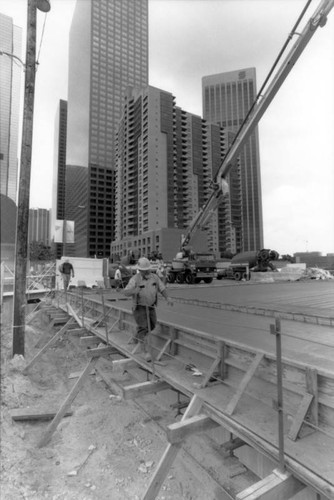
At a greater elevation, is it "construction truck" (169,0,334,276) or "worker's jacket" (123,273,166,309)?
"construction truck" (169,0,334,276)

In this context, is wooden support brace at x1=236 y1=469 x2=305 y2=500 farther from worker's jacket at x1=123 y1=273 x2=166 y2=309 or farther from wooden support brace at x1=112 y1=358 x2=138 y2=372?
worker's jacket at x1=123 y1=273 x2=166 y2=309

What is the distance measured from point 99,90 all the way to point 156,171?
244ft

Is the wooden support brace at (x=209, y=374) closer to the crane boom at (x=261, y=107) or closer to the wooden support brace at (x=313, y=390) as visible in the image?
the wooden support brace at (x=313, y=390)

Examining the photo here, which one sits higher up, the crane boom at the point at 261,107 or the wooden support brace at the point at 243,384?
the crane boom at the point at 261,107

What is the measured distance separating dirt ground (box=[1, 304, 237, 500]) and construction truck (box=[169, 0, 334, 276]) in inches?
629

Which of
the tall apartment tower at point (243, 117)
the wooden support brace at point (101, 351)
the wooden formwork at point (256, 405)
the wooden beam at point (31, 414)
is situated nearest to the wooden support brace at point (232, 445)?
the wooden formwork at point (256, 405)

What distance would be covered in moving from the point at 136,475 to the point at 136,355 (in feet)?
5.42

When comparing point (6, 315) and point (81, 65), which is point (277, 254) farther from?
point (81, 65)

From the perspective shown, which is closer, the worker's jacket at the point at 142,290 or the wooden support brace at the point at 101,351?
the worker's jacket at the point at 142,290

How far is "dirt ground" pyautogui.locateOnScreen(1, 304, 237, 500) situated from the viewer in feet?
13.4

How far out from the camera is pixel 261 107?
1939 centimetres

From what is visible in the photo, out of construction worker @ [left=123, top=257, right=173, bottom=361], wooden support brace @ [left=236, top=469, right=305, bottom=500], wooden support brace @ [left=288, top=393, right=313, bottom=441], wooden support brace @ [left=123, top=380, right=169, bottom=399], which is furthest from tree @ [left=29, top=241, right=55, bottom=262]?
wooden support brace @ [left=236, top=469, right=305, bottom=500]

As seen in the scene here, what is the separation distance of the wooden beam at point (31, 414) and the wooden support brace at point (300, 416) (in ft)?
16.5

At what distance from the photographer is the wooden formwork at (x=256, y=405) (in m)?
2.35
